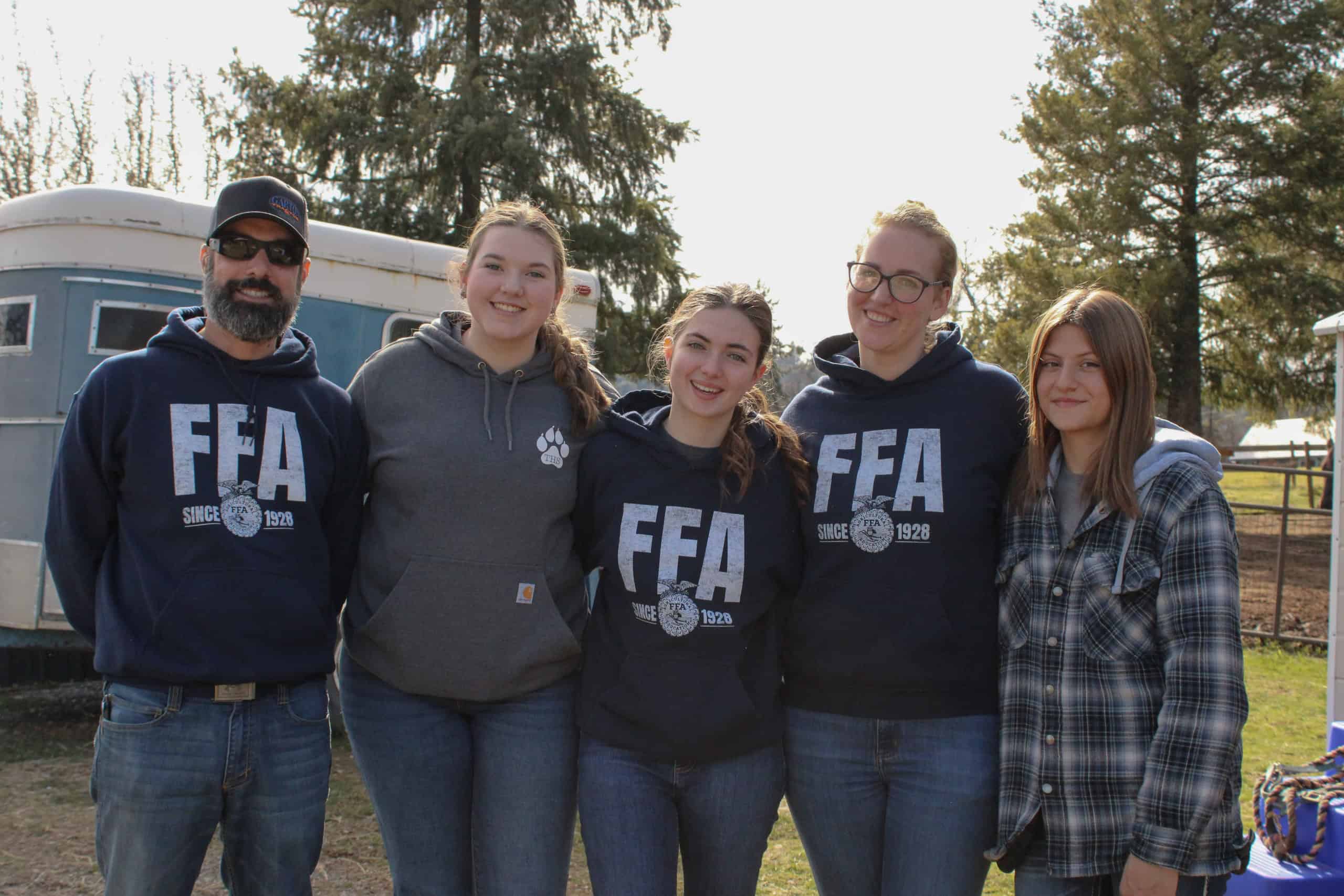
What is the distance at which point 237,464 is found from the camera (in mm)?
2498

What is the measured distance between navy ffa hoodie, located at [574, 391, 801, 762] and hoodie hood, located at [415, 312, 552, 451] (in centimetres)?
25

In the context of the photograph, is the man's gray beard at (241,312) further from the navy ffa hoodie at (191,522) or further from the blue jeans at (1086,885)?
the blue jeans at (1086,885)

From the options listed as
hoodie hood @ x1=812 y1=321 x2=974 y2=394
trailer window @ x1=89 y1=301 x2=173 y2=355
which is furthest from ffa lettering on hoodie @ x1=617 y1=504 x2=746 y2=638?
trailer window @ x1=89 y1=301 x2=173 y2=355

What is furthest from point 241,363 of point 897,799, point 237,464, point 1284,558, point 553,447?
point 1284,558

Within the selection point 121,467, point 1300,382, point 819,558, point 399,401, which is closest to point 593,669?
point 819,558

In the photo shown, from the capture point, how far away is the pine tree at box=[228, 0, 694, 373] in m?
16.2

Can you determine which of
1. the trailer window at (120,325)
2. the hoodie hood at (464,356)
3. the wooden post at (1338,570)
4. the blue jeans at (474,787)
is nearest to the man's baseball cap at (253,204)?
the hoodie hood at (464,356)

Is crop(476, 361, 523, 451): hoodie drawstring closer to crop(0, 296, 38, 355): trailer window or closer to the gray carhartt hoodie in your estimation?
the gray carhartt hoodie

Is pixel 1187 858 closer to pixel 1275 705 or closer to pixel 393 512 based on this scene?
pixel 393 512

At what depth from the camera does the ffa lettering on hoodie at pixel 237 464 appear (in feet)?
8.04

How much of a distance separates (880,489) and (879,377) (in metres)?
0.33

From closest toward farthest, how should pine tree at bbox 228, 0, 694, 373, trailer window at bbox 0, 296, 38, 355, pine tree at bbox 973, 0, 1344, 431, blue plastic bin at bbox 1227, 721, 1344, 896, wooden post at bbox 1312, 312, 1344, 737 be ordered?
blue plastic bin at bbox 1227, 721, 1344, 896 < wooden post at bbox 1312, 312, 1344, 737 < trailer window at bbox 0, 296, 38, 355 < pine tree at bbox 228, 0, 694, 373 < pine tree at bbox 973, 0, 1344, 431

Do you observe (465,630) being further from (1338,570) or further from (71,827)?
(1338,570)

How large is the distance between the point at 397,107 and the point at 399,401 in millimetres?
15578
